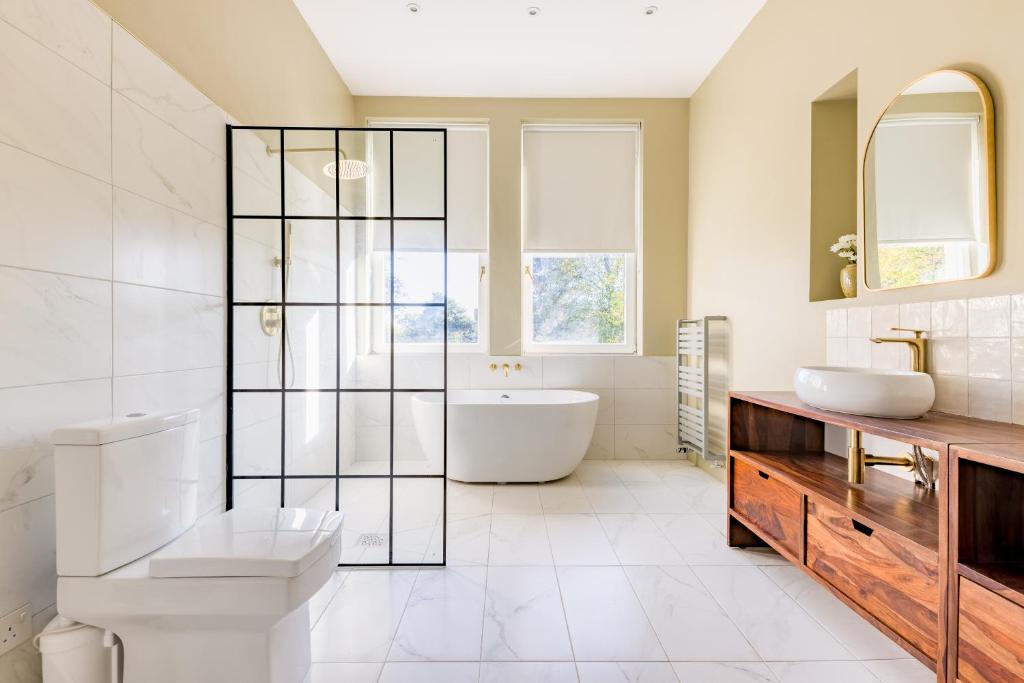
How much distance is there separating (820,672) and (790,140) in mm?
2379

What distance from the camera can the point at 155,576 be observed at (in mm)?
1287

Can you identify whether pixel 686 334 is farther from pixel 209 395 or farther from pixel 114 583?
pixel 114 583

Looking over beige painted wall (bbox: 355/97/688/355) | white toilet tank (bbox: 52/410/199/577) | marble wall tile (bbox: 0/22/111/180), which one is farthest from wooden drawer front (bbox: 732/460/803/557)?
marble wall tile (bbox: 0/22/111/180)

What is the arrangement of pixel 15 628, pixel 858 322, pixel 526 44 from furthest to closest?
pixel 526 44, pixel 858 322, pixel 15 628

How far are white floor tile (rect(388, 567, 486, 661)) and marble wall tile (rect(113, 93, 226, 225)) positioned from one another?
1733 mm

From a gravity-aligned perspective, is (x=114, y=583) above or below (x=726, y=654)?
above

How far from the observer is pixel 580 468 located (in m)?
3.83

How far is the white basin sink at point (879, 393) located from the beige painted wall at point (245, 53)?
8.47 ft

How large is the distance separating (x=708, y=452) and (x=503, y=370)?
5.23ft

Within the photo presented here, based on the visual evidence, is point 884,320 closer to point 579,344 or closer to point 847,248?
point 847,248

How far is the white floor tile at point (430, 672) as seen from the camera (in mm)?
1531

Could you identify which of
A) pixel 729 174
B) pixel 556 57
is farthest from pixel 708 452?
pixel 556 57

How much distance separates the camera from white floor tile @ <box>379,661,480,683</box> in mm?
1531

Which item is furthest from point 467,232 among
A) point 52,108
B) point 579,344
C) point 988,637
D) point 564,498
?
point 988,637
